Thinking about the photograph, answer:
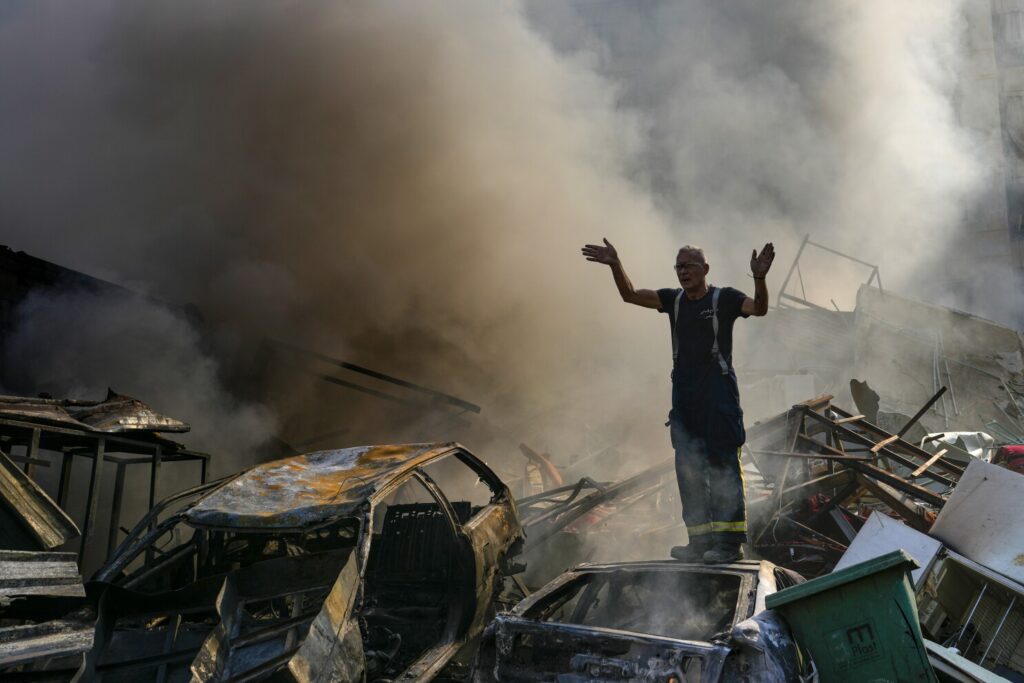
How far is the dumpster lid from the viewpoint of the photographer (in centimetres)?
257

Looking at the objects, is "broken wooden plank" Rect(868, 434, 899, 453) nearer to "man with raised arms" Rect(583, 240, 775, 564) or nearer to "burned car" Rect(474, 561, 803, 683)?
"man with raised arms" Rect(583, 240, 775, 564)

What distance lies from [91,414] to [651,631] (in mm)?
5338

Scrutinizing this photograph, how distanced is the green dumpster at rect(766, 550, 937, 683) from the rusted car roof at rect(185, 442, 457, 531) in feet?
5.90

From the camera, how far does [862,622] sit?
2.62m

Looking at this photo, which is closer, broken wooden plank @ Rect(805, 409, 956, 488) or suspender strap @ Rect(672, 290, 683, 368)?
suspender strap @ Rect(672, 290, 683, 368)

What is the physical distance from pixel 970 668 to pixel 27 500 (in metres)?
4.13

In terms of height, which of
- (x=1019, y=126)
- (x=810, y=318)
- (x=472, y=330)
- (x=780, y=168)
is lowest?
(x=472, y=330)

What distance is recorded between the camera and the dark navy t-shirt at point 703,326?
402 cm

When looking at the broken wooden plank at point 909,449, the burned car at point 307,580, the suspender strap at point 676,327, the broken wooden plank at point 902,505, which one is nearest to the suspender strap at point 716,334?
the suspender strap at point 676,327

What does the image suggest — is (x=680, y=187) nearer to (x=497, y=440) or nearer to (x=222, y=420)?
(x=497, y=440)

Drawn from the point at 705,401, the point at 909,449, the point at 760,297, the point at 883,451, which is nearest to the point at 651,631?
the point at 705,401

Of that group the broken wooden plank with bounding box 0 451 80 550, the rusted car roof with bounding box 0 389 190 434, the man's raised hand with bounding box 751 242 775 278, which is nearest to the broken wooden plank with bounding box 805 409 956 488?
the man's raised hand with bounding box 751 242 775 278

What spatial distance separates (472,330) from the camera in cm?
1241

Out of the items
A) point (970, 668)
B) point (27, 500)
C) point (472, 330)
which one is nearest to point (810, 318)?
point (472, 330)
